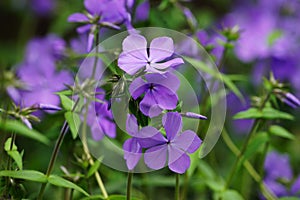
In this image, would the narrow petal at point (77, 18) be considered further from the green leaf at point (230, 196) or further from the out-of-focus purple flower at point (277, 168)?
the out-of-focus purple flower at point (277, 168)

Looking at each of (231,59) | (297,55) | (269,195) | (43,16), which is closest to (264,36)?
(231,59)

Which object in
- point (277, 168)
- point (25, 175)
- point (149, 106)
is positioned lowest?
point (277, 168)

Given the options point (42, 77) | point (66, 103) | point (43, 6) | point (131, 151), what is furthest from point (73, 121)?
point (43, 6)

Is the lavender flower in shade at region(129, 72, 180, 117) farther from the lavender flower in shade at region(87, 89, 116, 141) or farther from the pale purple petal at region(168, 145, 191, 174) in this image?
the lavender flower in shade at region(87, 89, 116, 141)

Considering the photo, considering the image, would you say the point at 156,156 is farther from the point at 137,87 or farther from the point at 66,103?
the point at 66,103

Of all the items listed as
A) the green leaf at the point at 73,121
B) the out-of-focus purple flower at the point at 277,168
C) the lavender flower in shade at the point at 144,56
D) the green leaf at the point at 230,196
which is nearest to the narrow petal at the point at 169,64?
the lavender flower in shade at the point at 144,56

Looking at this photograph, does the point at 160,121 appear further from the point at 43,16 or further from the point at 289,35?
the point at 43,16
